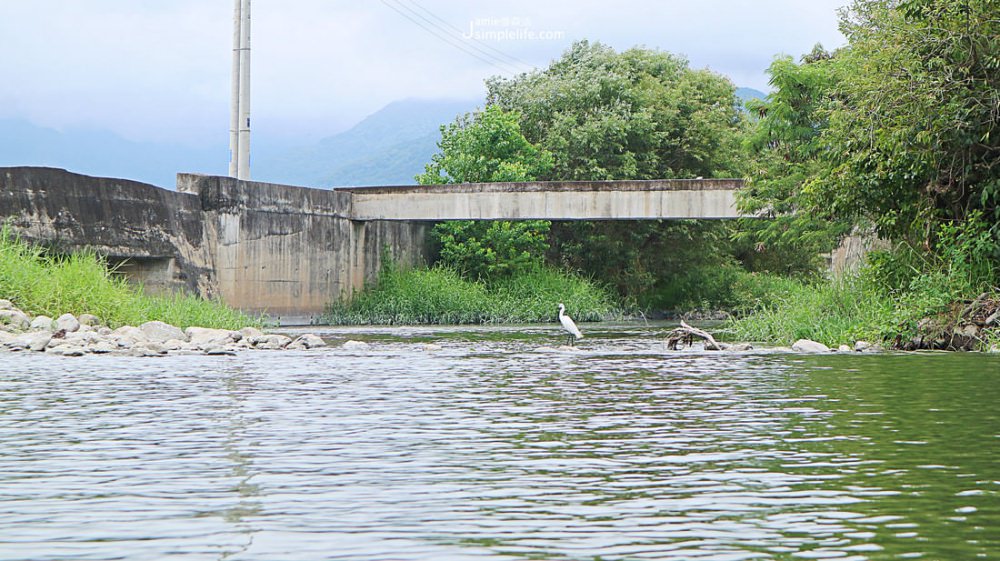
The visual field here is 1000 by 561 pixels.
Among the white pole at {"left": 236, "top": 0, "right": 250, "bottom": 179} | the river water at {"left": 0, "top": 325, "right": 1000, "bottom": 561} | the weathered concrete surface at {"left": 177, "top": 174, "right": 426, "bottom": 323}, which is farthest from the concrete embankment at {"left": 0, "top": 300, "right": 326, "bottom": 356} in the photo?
the white pole at {"left": 236, "top": 0, "right": 250, "bottom": 179}

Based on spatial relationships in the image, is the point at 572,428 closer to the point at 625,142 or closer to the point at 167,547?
the point at 167,547

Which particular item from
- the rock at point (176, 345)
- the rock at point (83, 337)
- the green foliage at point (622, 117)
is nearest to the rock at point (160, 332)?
the rock at point (176, 345)

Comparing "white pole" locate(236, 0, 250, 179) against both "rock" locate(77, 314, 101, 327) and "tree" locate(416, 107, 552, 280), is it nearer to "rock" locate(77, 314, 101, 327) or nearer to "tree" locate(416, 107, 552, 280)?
"tree" locate(416, 107, 552, 280)

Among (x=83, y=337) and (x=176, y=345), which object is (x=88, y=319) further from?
(x=176, y=345)

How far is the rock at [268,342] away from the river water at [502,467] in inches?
272

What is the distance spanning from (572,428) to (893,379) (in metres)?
5.40

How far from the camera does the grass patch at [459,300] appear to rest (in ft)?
124

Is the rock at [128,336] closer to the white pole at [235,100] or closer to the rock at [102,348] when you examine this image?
the rock at [102,348]

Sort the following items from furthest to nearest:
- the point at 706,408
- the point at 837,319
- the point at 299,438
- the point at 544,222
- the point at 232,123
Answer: the point at 544,222
the point at 232,123
the point at 837,319
the point at 706,408
the point at 299,438

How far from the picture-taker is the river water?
16.5 feet

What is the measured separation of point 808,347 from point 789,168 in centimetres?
974

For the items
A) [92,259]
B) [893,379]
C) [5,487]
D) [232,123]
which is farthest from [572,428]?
[232,123]

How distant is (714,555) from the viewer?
4746 mm

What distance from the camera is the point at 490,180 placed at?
42812 mm
